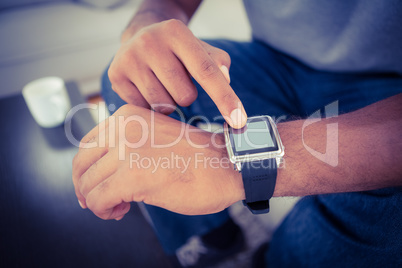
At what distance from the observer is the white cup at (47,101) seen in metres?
0.95

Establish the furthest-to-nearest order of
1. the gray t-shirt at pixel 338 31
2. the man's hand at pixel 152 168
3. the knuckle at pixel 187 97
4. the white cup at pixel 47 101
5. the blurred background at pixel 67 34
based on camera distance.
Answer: the blurred background at pixel 67 34 < the white cup at pixel 47 101 < the gray t-shirt at pixel 338 31 < the knuckle at pixel 187 97 < the man's hand at pixel 152 168

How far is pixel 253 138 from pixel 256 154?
0.14 ft

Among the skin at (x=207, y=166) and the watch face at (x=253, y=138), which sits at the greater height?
the watch face at (x=253, y=138)

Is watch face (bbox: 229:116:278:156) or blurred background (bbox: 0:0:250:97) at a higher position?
watch face (bbox: 229:116:278:156)

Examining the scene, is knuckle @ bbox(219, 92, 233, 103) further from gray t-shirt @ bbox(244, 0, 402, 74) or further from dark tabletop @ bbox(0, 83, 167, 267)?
gray t-shirt @ bbox(244, 0, 402, 74)

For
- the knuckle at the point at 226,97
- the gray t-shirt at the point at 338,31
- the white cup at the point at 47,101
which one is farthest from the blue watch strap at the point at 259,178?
the white cup at the point at 47,101

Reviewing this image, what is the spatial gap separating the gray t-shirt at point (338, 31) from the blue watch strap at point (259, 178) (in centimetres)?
55

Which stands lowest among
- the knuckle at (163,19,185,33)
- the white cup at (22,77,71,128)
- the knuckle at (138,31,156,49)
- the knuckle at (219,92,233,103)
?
the white cup at (22,77,71,128)

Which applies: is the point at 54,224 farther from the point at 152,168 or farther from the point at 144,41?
the point at 144,41

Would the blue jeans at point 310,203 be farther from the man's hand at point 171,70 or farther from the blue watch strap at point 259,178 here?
the blue watch strap at point 259,178

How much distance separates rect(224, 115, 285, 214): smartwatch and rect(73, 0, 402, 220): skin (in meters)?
0.03

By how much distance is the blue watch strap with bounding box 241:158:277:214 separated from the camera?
0.53m

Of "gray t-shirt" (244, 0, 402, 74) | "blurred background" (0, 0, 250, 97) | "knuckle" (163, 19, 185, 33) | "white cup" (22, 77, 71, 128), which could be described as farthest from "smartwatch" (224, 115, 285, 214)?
"blurred background" (0, 0, 250, 97)

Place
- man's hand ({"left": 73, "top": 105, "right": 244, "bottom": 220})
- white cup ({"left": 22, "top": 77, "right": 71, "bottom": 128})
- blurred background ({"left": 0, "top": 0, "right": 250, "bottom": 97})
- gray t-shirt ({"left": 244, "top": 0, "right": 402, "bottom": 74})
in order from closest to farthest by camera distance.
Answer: man's hand ({"left": 73, "top": 105, "right": 244, "bottom": 220}), gray t-shirt ({"left": 244, "top": 0, "right": 402, "bottom": 74}), white cup ({"left": 22, "top": 77, "right": 71, "bottom": 128}), blurred background ({"left": 0, "top": 0, "right": 250, "bottom": 97})
